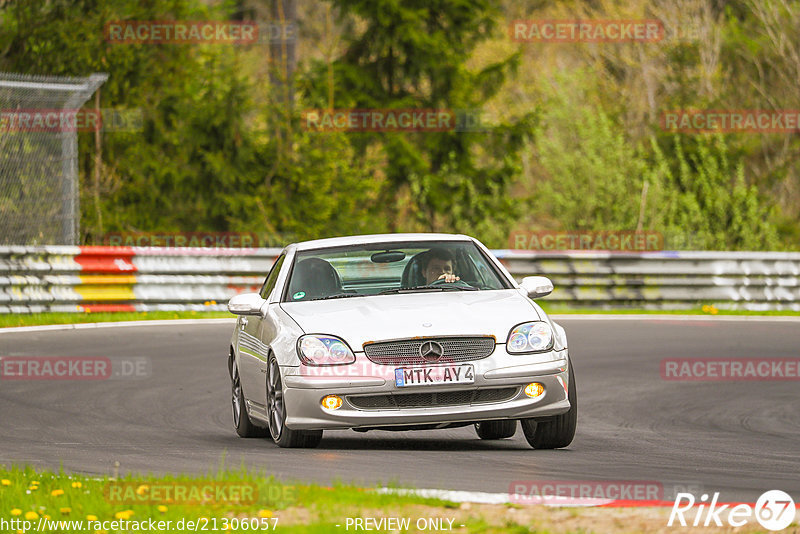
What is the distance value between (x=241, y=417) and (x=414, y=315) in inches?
82.7

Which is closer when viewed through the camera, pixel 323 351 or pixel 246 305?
pixel 323 351

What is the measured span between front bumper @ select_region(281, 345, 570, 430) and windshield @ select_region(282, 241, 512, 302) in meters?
1.06

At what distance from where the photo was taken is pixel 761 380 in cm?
1393

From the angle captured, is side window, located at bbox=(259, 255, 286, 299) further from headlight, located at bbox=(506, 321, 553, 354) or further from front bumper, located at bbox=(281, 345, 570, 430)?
headlight, located at bbox=(506, 321, 553, 354)

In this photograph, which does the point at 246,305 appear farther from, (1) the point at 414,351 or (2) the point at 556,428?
(2) the point at 556,428

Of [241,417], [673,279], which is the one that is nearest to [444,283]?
[241,417]

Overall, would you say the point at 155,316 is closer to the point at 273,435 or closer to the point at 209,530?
the point at 273,435

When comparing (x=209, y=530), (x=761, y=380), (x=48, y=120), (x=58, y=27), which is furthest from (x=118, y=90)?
(x=209, y=530)

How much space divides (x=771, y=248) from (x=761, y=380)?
12758 millimetres

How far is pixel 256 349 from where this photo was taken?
9758 millimetres

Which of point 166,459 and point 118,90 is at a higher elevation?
point 118,90

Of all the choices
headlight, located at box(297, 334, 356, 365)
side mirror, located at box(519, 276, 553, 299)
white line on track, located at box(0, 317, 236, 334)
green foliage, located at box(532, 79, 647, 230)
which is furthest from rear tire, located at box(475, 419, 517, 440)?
green foliage, located at box(532, 79, 647, 230)

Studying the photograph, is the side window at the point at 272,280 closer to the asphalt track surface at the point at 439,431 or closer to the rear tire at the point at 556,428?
the asphalt track surface at the point at 439,431

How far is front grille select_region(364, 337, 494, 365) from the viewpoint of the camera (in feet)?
28.2
